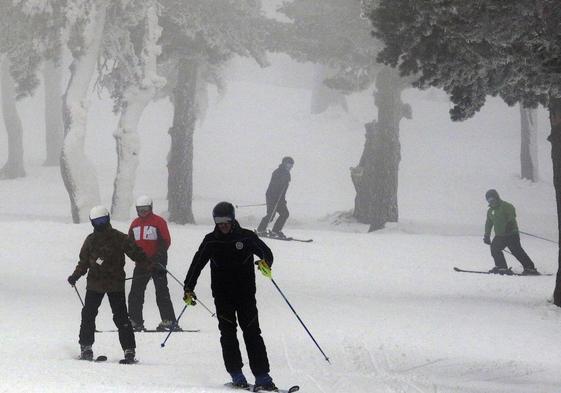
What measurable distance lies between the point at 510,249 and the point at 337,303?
15.7 ft

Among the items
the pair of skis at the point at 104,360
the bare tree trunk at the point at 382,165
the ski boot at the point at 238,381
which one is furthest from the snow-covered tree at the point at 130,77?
the ski boot at the point at 238,381

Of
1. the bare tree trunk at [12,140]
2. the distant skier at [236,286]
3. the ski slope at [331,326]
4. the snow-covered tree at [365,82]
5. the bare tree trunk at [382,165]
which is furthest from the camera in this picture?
the bare tree trunk at [12,140]

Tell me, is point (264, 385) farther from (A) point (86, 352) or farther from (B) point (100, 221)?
(B) point (100, 221)

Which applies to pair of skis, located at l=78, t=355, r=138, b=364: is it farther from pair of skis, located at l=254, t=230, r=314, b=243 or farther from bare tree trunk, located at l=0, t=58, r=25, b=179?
bare tree trunk, located at l=0, t=58, r=25, b=179

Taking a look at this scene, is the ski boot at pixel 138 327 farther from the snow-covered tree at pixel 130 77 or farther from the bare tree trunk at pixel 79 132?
the snow-covered tree at pixel 130 77

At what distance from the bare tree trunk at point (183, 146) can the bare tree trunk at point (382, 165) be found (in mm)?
4751

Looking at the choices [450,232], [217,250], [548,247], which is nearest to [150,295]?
[217,250]

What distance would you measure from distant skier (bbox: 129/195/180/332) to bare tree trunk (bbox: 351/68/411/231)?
1450 centimetres

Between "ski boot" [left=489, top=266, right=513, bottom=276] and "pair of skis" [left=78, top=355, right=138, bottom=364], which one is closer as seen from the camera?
"pair of skis" [left=78, top=355, right=138, bottom=364]

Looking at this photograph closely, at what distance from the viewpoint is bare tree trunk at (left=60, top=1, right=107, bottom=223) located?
2144cm

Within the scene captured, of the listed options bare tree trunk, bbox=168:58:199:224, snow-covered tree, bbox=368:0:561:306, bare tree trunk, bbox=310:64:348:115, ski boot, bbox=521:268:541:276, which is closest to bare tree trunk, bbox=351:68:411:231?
bare tree trunk, bbox=168:58:199:224

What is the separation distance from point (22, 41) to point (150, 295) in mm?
11156

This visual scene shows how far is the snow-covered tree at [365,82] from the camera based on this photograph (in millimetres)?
24891

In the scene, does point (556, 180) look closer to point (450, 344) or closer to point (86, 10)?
point (450, 344)
